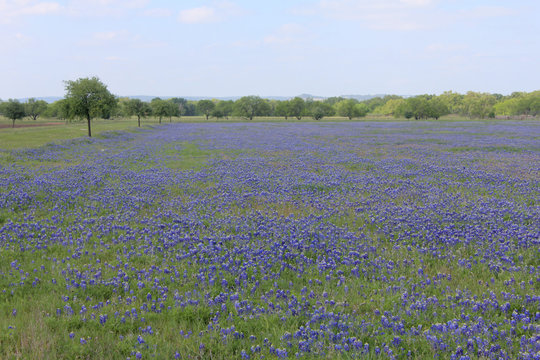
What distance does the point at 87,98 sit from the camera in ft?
116

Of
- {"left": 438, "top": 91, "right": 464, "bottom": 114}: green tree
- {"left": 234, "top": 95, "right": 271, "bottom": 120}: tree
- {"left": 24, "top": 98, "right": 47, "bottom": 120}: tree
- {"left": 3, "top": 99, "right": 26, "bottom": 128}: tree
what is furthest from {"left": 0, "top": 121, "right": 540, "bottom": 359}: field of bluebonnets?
{"left": 438, "top": 91, "right": 464, "bottom": 114}: green tree

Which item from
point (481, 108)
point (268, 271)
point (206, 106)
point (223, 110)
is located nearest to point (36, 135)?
point (268, 271)

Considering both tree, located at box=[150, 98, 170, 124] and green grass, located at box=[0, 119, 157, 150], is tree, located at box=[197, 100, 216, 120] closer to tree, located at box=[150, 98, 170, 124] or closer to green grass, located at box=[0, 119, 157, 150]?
tree, located at box=[150, 98, 170, 124]

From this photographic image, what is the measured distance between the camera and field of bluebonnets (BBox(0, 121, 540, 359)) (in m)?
4.11

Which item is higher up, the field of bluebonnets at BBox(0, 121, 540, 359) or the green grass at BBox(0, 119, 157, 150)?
the green grass at BBox(0, 119, 157, 150)

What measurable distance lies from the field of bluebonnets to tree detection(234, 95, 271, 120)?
105572 millimetres

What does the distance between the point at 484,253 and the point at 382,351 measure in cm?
422

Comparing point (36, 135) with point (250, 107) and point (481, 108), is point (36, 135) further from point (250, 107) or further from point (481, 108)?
point (481, 108)

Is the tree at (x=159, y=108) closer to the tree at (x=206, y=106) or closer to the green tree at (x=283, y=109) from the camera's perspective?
the green tree at (x=283, y=109)

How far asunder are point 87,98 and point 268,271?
1448 inches

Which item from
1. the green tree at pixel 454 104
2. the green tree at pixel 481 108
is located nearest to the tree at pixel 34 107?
the green tree at pixel 454 104

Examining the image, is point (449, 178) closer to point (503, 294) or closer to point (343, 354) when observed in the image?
point (503, 294)

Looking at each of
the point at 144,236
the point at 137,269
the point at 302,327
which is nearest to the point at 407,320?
the point at 302,327

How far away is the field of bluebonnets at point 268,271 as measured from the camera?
4.11m
